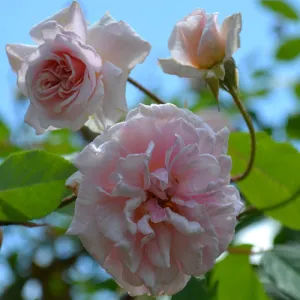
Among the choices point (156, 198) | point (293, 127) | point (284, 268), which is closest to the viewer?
point (156, 198)

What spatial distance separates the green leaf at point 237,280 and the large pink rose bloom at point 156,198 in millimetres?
413

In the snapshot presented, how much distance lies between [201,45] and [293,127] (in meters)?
0.74

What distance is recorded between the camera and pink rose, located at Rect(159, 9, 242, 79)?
0.98m

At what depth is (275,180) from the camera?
124cm

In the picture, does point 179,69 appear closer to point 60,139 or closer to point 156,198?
point 156,198

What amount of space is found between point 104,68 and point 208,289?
1.42ft

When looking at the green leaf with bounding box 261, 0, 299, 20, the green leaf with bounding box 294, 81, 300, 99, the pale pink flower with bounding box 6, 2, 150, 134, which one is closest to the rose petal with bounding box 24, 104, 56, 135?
the pale pink flower with bounding box 6, 2, 150, 134

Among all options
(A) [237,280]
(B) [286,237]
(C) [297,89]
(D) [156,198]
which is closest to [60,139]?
(C) [297,89]

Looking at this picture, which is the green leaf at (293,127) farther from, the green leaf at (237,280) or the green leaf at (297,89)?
the green leaf at (237,280)

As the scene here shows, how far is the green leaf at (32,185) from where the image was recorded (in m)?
0.86

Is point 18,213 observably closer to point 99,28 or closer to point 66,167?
point 66,167

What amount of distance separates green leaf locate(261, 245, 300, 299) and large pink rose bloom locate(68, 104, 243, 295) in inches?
14.4

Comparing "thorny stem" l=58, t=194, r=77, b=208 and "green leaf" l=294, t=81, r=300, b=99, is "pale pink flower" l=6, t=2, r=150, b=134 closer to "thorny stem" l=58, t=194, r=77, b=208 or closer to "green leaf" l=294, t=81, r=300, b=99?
"thorny stem" l=58, t=194, r=77, b=208

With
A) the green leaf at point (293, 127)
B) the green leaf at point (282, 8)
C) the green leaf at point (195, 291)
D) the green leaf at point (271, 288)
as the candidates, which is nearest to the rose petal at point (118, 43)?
the green leaf at point (195, 291)
